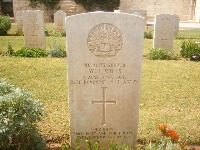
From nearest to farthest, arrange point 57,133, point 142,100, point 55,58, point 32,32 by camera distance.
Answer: point 57,133 → point 142,100 → point 55,58 → point 32,32

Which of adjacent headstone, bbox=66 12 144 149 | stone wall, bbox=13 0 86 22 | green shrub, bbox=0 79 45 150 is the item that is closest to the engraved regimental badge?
adjacent headstone, bbox=66 12 144 149

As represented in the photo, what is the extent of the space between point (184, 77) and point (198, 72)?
2.70 ft

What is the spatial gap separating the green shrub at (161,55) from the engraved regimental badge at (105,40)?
6.83 m

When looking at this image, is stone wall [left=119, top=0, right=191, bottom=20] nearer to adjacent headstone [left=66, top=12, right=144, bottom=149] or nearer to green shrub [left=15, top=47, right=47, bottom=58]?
green shrub [left=15, top=47, right=47, bottom=58]

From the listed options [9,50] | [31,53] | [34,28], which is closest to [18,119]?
[31,53]

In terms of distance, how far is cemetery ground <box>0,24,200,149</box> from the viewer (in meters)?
4.54

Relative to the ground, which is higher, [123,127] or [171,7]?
[171,7]

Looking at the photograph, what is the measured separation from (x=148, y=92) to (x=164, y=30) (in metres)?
4.91

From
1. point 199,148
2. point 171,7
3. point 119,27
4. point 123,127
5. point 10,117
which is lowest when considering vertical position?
point 199,148

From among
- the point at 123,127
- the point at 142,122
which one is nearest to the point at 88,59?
the point at 123,127

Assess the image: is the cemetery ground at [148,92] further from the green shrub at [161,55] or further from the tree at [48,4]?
the tree at [48,4]

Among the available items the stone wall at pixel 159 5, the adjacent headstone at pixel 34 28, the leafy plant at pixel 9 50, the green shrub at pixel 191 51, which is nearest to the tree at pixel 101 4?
the stone wall at pixel 159 5

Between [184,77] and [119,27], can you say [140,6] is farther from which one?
[119,27]

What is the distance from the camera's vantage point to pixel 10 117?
320cm
